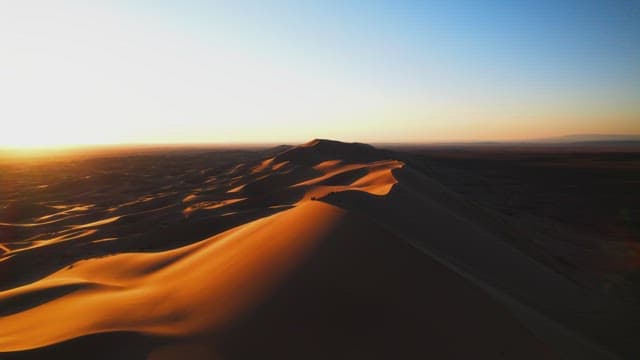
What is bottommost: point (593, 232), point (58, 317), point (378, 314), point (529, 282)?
point (593, 232)

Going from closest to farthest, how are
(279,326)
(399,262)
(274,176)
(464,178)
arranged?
(279,326) < (399,262) < (274,176) < (464,178)

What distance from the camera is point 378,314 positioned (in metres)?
3.34

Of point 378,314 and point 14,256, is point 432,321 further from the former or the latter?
point 14,256

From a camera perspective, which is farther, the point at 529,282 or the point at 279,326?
the point at 529,282

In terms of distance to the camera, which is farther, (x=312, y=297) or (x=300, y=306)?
(x=312, y=297)

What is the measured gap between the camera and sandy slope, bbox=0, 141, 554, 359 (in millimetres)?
2949

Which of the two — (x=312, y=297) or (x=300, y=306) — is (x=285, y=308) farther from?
(x=312, y=297)

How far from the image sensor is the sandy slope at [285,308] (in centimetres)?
295

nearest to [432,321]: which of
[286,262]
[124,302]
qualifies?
[286,262]

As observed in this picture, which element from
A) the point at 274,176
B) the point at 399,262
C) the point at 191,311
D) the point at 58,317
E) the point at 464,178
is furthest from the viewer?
the point at 464,178

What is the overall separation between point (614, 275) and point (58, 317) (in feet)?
32.5

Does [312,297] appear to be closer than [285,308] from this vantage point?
No

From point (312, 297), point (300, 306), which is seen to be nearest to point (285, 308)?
point (300, 306)

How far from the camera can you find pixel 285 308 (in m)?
3.41
